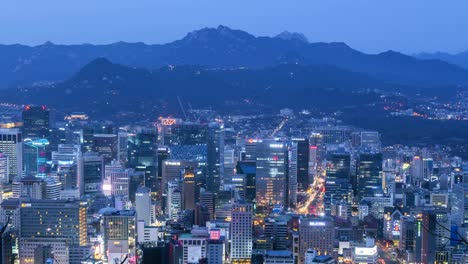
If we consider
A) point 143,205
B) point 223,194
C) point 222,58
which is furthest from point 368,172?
point 222,58

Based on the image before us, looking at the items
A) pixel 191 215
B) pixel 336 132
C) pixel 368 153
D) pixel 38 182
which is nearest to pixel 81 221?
pixel 191 215

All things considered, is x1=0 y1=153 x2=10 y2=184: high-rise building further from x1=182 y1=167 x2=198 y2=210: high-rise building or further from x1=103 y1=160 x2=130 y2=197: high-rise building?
Result: x1=182 y1=167 x2=198 y2=210: high-rise building

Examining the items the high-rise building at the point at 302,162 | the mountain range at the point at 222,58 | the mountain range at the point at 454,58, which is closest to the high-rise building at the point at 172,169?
the high-rise building at the point at 302,162

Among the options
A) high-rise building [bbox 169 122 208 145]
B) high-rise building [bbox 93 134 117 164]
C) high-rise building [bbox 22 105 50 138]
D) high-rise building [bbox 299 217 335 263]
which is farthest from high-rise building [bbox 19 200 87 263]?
high-rise building [bbox 22 105 50 138]

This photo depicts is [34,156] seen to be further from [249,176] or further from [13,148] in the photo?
[249,176]

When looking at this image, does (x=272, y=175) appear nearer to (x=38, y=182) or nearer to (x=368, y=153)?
(x=368, y=153)

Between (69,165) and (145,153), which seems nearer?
(69,165)

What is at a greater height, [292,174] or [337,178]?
[292,174]

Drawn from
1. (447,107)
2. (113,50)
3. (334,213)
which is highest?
(113,50)

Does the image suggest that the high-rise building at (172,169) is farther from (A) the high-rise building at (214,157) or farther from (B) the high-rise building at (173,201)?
(B) the high-rise building at (173,201)
